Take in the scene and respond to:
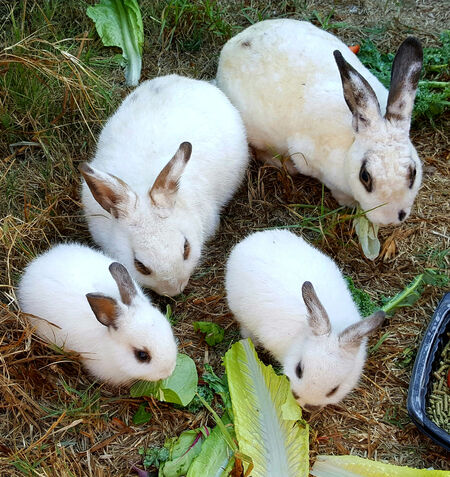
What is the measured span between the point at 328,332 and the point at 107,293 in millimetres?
1240

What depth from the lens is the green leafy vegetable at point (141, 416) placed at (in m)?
3.89

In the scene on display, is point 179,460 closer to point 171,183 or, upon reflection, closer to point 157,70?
point 171,183

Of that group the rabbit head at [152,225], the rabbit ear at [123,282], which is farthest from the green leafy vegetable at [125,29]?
the rabbit ear at [123,282]

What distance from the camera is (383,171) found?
4.29 meters

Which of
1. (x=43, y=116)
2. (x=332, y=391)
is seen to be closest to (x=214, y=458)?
(x=332, y=391)

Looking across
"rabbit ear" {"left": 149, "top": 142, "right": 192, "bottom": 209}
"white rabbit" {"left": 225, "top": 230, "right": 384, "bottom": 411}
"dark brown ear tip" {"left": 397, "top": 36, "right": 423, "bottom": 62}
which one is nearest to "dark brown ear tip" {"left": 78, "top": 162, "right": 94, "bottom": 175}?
"rabbit ear" {"left": 149, "top": 142, "right": 192, "bottom": 209}

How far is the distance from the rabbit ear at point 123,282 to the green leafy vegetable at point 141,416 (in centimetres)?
66

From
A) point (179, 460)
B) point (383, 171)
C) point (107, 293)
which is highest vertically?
point (383, 171)

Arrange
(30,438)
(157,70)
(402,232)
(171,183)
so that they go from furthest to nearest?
(157,70) → (402,232) → (171,183) → (30,438)

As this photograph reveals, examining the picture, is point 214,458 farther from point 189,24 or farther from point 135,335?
point 189,24

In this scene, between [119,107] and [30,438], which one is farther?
[119,107]

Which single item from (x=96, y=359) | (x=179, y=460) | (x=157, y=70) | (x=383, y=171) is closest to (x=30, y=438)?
(x=96, y=359)

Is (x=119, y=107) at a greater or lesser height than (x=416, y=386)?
greater

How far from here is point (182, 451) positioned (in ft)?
12.3
